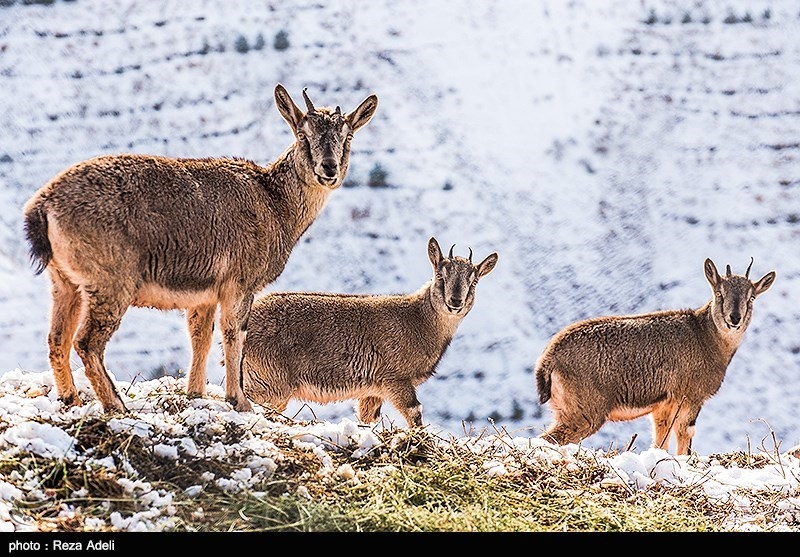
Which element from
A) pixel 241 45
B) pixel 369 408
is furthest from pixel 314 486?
pixel 241 45

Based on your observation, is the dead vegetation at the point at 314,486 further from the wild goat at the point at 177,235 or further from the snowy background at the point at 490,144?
the snowy background at the point at 490,144

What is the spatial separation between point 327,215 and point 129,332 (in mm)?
4430

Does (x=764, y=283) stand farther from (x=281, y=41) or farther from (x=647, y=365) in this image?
(x=281, y=41)

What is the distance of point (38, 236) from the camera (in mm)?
8008

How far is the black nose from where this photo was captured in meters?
9.41

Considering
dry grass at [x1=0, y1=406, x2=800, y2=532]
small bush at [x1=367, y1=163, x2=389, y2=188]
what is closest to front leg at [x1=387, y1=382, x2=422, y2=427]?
dry grass at [x1=0, y1=406, x2=800, y2=532]

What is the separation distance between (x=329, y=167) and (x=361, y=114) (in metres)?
0.76

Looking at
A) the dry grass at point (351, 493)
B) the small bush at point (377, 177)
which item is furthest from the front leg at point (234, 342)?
the small bush at point (377, 177)

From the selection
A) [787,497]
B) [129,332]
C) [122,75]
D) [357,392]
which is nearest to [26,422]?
[357,392]

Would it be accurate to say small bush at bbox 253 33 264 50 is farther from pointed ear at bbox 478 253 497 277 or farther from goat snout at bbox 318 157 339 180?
goat snout at bbox 318 157 339 180

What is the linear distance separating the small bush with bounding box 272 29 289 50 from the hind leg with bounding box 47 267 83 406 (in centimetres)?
1750
